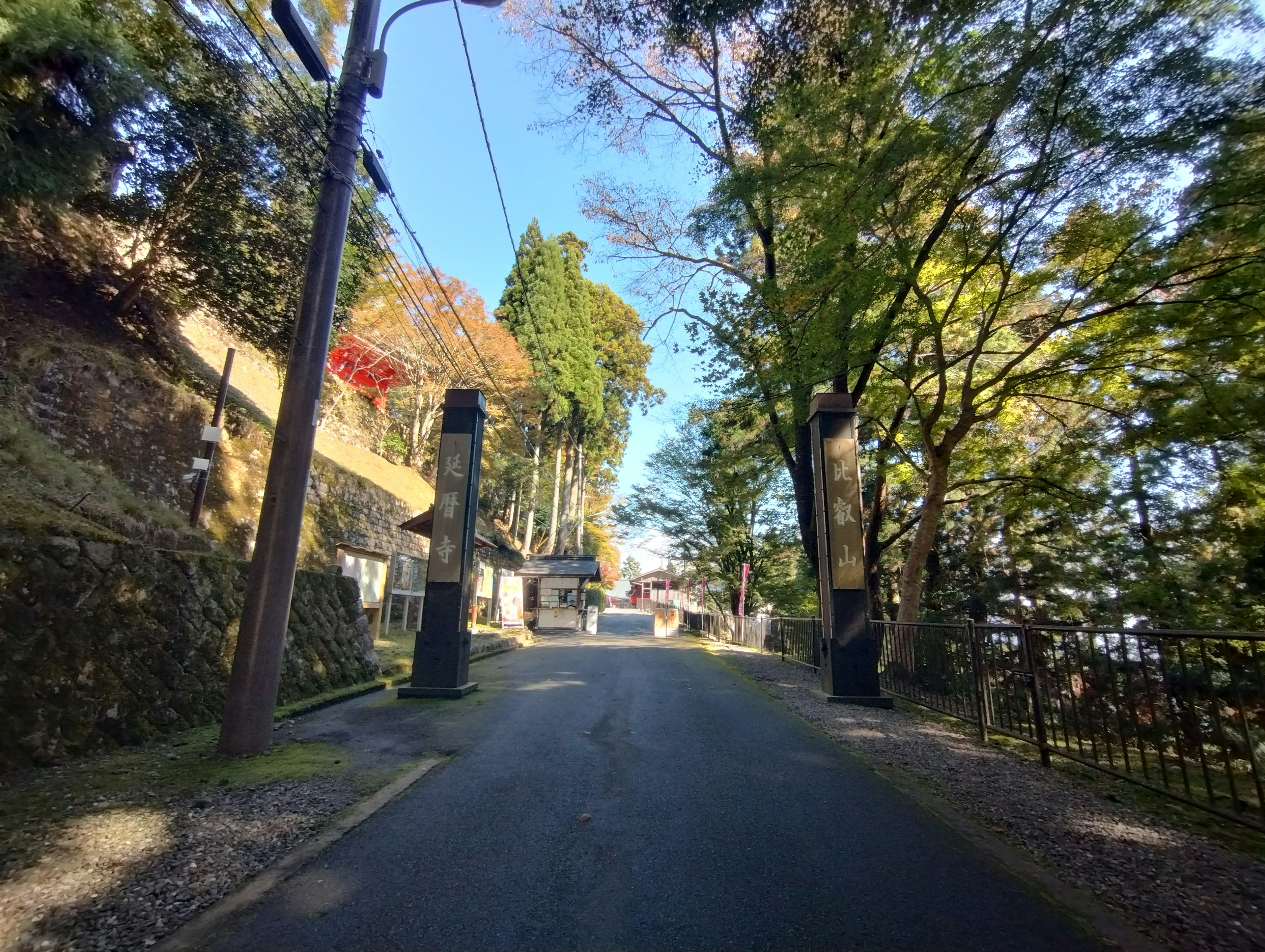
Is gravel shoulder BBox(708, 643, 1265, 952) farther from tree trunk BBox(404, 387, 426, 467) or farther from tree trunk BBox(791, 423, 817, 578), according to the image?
tree trunk BBox(404, 387, 426, 467)

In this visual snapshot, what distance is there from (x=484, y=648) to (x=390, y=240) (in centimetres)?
914

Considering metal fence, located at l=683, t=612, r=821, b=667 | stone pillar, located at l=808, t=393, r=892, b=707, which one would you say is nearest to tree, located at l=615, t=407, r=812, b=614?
metal fence, located at l=683, t=612, r=821, b=667

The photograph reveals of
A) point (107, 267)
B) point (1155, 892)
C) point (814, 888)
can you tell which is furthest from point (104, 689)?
point (107, 267)

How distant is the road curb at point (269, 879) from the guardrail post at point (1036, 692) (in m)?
5.36

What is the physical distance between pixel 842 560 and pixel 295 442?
281 inches

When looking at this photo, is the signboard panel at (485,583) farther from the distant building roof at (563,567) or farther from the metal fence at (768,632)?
the metal fence at (768,632)

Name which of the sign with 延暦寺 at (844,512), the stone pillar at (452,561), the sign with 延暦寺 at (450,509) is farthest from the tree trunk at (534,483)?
the sign with 延暦寺 at (844,512)

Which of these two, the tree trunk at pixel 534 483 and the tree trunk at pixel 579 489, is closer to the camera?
the tree trunk at pixel 534 483

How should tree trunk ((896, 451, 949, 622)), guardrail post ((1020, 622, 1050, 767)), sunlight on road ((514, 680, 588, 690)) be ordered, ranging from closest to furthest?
1. guardrail post ((1020, 622, 1050, 767))
2. sunlight on road ((514, 680, 588, 690))
3. tree trunk ((896, 451, 949, 622))

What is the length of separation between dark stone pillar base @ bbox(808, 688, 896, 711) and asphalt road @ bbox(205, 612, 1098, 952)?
3.10m

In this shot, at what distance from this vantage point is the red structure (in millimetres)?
23234

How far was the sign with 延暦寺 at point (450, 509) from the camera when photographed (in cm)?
870

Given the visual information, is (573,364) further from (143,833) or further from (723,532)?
(143,833)

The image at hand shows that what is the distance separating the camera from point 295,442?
543 centimetres
